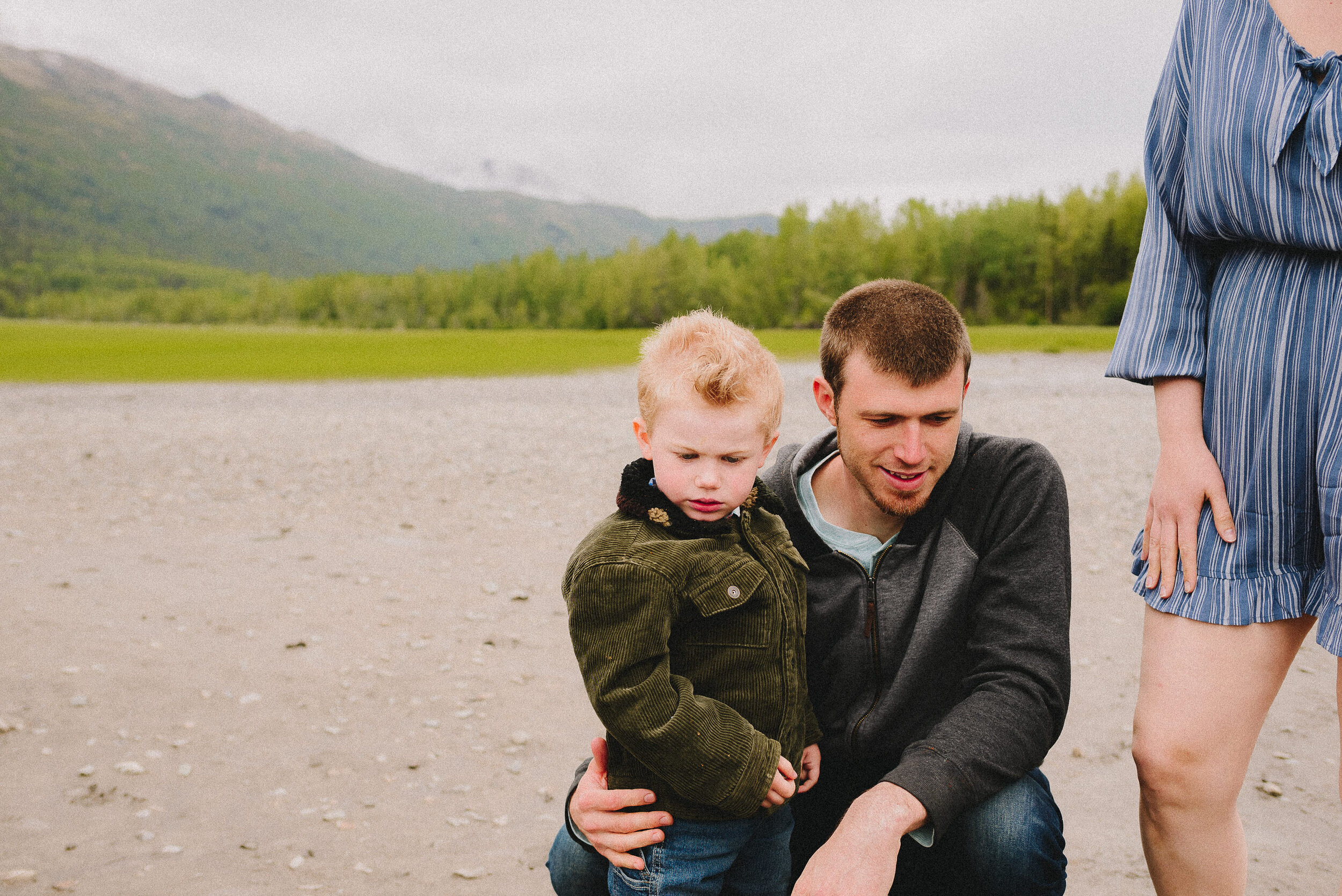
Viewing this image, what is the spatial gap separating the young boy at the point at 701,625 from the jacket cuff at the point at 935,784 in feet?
0.95

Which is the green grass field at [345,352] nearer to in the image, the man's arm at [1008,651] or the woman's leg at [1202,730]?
the man's arm at [1008,651]

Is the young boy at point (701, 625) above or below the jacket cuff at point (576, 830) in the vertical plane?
above

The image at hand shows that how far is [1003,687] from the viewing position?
2416 millimetres

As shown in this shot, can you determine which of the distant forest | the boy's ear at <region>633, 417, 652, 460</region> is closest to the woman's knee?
the boy's ear at <region>633, 417, 652, 460</region>

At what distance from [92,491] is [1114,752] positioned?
422 inches

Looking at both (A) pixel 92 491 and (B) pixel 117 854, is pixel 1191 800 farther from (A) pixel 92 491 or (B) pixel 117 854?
(A) pixel 92 491

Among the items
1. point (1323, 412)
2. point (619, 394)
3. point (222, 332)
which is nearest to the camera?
point (1323, 412)

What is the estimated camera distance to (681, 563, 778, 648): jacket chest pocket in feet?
7.57

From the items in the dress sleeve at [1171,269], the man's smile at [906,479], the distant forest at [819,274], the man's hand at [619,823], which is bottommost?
the man's hand at [619,823]

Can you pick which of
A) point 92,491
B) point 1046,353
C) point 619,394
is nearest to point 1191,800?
point 92,491

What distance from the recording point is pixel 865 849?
212 centimetres

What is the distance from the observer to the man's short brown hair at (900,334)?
2486 mm

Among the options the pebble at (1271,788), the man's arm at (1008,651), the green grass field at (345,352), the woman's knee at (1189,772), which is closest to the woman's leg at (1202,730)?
the woman's knee at (1189,772)

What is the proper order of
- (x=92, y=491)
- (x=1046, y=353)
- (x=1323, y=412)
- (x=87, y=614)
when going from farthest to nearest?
(x=1046, y=353) → (x=92, y=491) → (x=87, y=614) → (x=1323, y=412)
